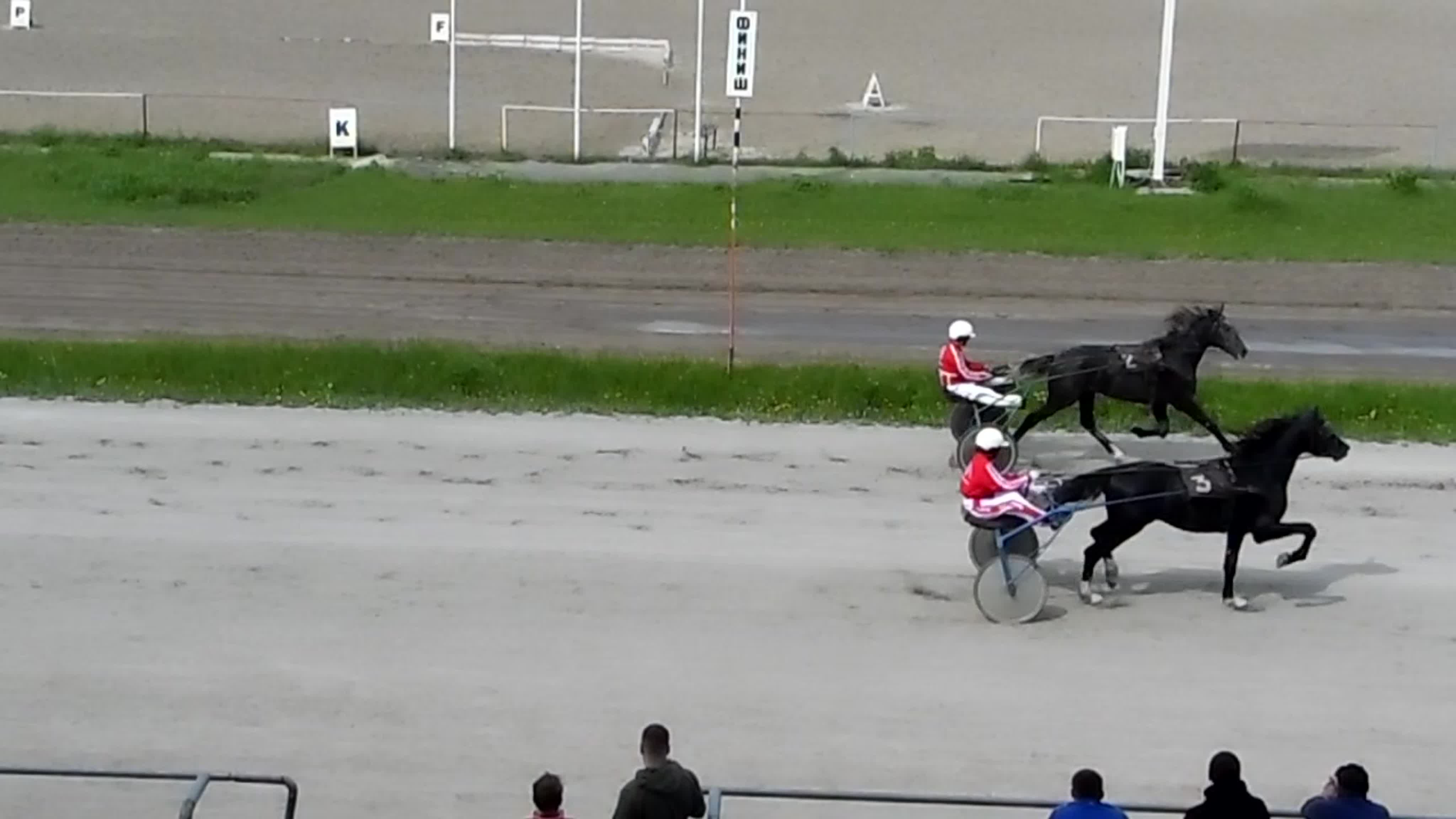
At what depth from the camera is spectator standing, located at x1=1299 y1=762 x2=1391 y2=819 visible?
6938 mm

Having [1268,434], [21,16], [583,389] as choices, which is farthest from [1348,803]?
[21,16]

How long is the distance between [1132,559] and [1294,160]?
24747 millimetres

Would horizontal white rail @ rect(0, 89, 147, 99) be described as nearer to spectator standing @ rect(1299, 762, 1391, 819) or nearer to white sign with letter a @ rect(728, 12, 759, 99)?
white sign with letter a @ rect(728, 12, 759, 99)

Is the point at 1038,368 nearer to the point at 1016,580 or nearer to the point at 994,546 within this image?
the point at 994,546

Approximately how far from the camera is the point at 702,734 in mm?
9930

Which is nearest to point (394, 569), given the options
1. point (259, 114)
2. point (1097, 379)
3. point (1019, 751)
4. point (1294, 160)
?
point (1019, 751)

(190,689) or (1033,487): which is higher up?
(1033,487)

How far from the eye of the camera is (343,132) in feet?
112

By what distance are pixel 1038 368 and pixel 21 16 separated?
154 ft

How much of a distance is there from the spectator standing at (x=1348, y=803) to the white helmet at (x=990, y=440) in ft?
14.9

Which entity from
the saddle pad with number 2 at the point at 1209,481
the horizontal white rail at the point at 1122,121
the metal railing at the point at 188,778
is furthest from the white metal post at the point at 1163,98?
the metal railing at the point at 188,778

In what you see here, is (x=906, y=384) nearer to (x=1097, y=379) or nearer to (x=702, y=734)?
(x=1097, y=379)

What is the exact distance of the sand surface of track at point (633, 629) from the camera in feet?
31.6

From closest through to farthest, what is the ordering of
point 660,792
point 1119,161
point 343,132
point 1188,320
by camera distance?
point 660,792 < point 1188,320 < point 1119,161 < point 343,132
